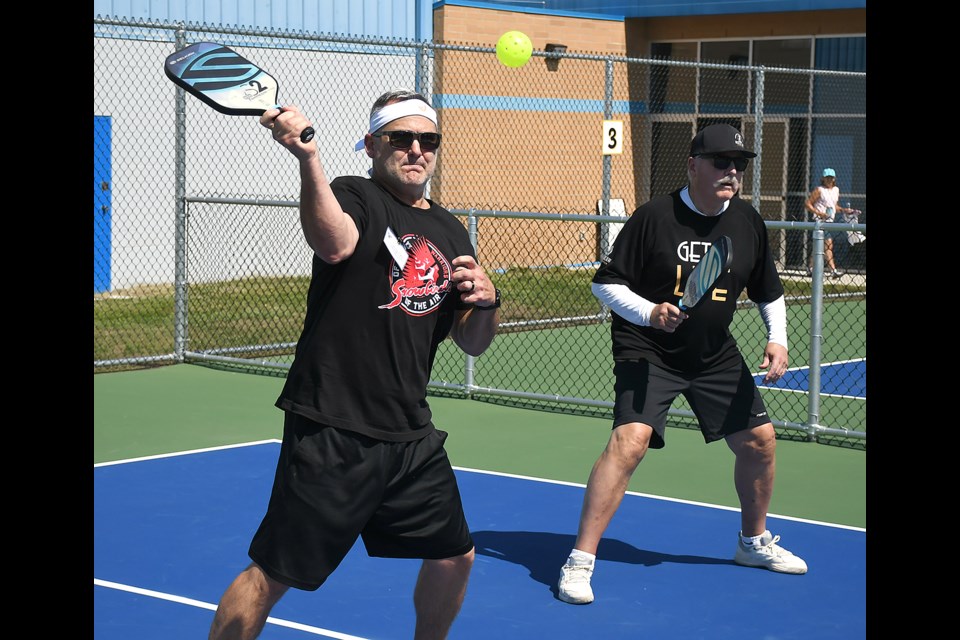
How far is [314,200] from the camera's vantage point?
4.05 m

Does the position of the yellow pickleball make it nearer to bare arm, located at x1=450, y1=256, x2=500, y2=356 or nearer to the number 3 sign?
the number 3 sign

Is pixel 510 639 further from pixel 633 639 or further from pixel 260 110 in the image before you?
pixel 260 110

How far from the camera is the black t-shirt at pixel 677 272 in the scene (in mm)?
6387

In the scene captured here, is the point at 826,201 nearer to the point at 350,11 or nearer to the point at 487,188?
the point at 487,188

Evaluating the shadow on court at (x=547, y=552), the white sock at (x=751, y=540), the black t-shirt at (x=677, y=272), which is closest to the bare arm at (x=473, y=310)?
the black t-shirt at (x=677, y=272)

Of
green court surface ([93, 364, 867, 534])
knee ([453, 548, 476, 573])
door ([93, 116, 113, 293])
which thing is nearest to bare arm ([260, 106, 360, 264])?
knee ([453, 548, 476, 573])

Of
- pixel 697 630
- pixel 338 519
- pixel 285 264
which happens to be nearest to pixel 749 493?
pixel 697 630

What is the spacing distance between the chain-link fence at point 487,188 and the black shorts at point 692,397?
3.42m

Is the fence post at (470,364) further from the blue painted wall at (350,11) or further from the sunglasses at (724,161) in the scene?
the blue painted wall at (350,11)

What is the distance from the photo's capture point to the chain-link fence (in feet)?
42.0

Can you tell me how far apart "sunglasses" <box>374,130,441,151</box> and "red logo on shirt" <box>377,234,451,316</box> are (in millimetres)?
303

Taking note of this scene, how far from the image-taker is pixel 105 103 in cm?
1806

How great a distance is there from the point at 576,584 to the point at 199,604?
5.47ft

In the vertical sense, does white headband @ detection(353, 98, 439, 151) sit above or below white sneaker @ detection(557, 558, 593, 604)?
above
